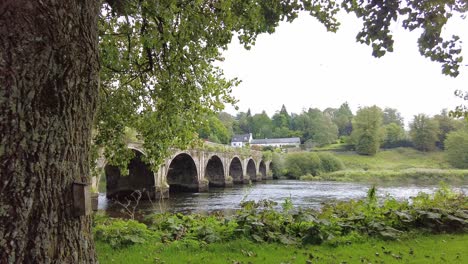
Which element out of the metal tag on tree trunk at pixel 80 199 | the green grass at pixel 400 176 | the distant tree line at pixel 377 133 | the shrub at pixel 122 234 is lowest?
the green grass at pixel 400 176

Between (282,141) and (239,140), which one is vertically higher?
(239,140)

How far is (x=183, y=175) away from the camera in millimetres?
36469

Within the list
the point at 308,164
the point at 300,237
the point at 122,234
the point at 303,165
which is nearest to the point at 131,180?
the point at 122,234

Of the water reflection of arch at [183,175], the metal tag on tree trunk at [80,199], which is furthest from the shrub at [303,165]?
the metal tag on tree trunk at [80,199]

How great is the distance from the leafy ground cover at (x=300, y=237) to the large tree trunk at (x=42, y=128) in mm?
2813

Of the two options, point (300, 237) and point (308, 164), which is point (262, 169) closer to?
point (308, 164)

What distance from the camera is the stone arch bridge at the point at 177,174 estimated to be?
92.3 ft

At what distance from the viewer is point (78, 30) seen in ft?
8.74

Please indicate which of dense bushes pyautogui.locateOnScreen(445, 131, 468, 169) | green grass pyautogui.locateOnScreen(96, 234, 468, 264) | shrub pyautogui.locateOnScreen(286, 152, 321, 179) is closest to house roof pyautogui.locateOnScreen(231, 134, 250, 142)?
shrub pyautogui.locateOnScreen(286, 152, 321, 179)

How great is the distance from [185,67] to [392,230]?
5141 millimetres

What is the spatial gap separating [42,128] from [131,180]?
2863cm

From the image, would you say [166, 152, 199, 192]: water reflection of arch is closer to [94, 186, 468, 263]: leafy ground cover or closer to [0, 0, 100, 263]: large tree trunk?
[94, 186, 468, 263]: leafy ground cover

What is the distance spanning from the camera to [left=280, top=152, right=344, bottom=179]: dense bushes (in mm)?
60469

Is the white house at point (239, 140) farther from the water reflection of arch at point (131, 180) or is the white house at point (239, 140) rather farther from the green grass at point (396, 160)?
the water reflection of arch at point (131, 180)
